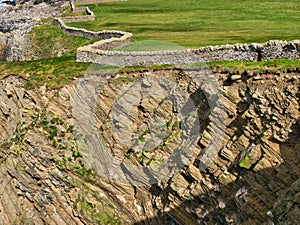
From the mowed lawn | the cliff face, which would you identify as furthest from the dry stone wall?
the mowed lawn

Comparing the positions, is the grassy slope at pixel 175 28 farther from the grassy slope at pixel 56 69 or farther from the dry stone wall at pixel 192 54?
the dry stone wall at pixel 192 54

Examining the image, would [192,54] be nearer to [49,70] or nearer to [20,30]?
[49,70]

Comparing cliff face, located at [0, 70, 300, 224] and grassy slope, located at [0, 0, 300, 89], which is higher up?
grassy slope, located at [0, 0, 300, 89]

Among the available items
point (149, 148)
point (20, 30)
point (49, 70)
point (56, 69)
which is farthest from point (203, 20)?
point (20, 30)

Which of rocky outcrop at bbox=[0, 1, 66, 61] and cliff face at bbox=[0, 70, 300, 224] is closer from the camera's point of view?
cliff face at bbox=[0, 70, 300, 224]

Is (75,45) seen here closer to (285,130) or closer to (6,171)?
(6,171)

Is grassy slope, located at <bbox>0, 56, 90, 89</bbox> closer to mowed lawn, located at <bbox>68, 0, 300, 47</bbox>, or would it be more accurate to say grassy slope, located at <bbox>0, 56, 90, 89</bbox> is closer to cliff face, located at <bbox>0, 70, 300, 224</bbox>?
cliff face, located at <bbox>0, 70, 300, 224</bbox>

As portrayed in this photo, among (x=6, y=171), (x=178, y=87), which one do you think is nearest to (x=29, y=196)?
(x=6, y=171)
